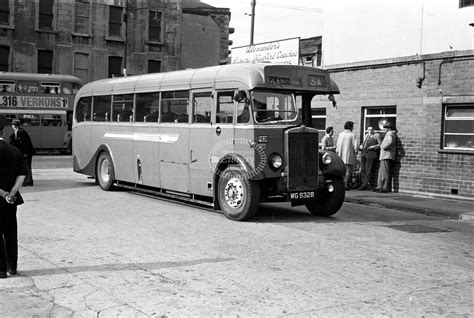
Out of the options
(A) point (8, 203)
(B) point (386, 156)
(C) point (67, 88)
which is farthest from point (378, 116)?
(C) point (67, 88)

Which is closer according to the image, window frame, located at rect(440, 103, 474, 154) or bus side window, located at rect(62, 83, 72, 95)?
window frame, located at rect(440, 103, 474, 154)

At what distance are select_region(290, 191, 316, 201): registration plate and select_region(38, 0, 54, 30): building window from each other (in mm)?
31650

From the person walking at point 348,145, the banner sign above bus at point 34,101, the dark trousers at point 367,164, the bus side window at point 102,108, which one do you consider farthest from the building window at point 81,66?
the person walking at point 348,145

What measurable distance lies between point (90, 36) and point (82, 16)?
1.46m

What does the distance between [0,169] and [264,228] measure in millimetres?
4771

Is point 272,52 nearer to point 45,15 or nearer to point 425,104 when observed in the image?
point 425,104

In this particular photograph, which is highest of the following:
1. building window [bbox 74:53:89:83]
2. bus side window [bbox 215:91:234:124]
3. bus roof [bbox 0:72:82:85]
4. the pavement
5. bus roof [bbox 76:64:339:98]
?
building window [bbox 74:53:89:83]

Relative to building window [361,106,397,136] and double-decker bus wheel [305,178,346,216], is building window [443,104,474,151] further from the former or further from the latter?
double-decker bus wheel [305,178,346,216]

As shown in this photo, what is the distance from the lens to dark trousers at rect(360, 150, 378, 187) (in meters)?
16.0

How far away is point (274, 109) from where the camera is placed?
10.2 meters

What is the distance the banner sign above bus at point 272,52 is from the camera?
66.7 feet

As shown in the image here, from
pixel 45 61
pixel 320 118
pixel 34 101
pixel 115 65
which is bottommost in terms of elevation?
pixel 320 118

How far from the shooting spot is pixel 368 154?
632 inches

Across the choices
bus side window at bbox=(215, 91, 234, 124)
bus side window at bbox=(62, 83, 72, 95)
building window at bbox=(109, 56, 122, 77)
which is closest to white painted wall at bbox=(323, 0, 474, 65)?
bus side window at bbox=(215, 91, 234, 124)
